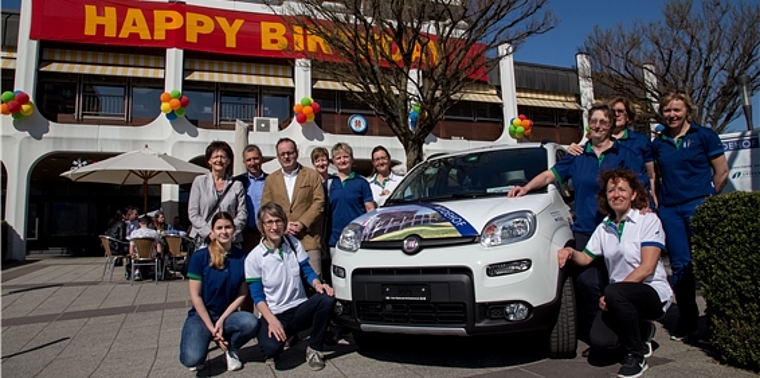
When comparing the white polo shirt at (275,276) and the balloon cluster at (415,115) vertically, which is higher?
the balloon cluster at (415,115)

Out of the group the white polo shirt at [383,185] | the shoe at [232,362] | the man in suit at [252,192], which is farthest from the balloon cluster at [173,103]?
the shoe at [232,362]

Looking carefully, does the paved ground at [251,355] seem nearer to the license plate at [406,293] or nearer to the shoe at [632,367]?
the shoe at [632,367]

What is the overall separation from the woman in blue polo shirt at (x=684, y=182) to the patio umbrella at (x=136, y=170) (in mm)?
10079

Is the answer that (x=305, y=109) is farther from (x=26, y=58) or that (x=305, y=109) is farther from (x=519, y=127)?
(x=519, y=127)

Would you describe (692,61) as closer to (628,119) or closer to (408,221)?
(628,119)

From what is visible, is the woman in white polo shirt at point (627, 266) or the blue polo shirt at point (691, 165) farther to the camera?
the blue polo shirt at point (691, 165)

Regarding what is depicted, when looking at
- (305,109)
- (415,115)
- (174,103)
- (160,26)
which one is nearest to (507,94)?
(415,115)

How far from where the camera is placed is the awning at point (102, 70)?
54.0 feet

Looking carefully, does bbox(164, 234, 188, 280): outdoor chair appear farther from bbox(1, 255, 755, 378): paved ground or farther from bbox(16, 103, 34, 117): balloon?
bbox(16, 103, 34, 117): balloon

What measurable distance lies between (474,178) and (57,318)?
217 inches

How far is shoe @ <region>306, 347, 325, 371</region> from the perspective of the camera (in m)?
3.66

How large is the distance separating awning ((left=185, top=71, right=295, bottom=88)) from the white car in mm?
15665

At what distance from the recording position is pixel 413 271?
10.7 feet

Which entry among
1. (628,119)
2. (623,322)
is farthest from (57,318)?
(628,119)
